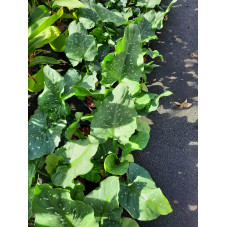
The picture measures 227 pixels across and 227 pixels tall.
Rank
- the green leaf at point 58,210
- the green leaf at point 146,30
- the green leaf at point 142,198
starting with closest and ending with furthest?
1. the green leaf at point 58,210
2. the green leaf at point 142,198
3. the green leaf at point 146,30

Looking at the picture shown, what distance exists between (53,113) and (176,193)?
2.95 feet

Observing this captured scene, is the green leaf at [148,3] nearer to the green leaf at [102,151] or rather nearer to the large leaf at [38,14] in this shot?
the large leaf at [38,14]

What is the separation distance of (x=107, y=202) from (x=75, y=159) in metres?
0.24

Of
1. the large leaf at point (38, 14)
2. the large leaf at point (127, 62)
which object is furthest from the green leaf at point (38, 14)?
the large leaf at point (127, 62)

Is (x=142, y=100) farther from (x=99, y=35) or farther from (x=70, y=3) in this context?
(x=70, y=3)

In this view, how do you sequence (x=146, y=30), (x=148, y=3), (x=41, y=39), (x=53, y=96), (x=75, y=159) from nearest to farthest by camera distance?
(x=75, y=159), (x=53, y=96), (x=41, y=39), (x=146, y=30), (x=148, y=3)

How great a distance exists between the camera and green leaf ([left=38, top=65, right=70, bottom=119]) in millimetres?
1265

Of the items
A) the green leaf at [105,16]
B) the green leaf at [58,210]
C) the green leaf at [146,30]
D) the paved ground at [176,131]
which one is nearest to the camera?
the green leaf at [58,210]

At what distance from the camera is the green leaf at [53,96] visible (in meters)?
1.26

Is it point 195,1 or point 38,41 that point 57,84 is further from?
point 195,1

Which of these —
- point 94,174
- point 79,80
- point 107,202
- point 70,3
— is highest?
point 70,3

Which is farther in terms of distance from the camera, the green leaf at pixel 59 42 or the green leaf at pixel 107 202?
the green leaf at pixel 59 42

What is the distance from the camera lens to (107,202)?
0.95 meters

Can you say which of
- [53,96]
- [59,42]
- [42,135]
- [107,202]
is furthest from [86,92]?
[59,42]
